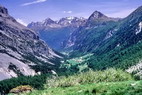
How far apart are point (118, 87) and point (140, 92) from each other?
24.2 feet

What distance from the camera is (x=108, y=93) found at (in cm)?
4572

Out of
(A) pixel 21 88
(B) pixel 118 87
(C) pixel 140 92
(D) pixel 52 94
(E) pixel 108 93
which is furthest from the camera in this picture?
(A) pixel 21 88

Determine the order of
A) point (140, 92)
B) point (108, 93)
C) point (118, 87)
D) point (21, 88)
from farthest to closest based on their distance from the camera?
point (21, 88) → point (118, 87) → point (108, 93) → point (140, 92)

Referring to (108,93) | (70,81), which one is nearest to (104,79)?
(70,81)

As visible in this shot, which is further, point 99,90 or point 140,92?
point 99,90

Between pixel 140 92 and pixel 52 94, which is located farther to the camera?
pixel 52 94

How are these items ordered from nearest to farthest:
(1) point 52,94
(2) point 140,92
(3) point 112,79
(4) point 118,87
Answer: (2) point 140,92 → (4) point 118,87 → (1) point 52,94 → (3) point 112,79

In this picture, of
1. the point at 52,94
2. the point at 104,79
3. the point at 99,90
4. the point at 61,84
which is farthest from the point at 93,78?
the point at 99,90

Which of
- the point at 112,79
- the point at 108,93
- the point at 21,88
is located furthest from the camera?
the point at 21,88

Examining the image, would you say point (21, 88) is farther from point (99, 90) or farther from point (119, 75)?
point (99, 90)

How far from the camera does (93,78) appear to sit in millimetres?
79750

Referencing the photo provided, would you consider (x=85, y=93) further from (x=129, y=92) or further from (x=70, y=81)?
(x=70, y=81)

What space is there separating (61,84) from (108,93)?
1426 inches

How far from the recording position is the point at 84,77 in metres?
81.7
